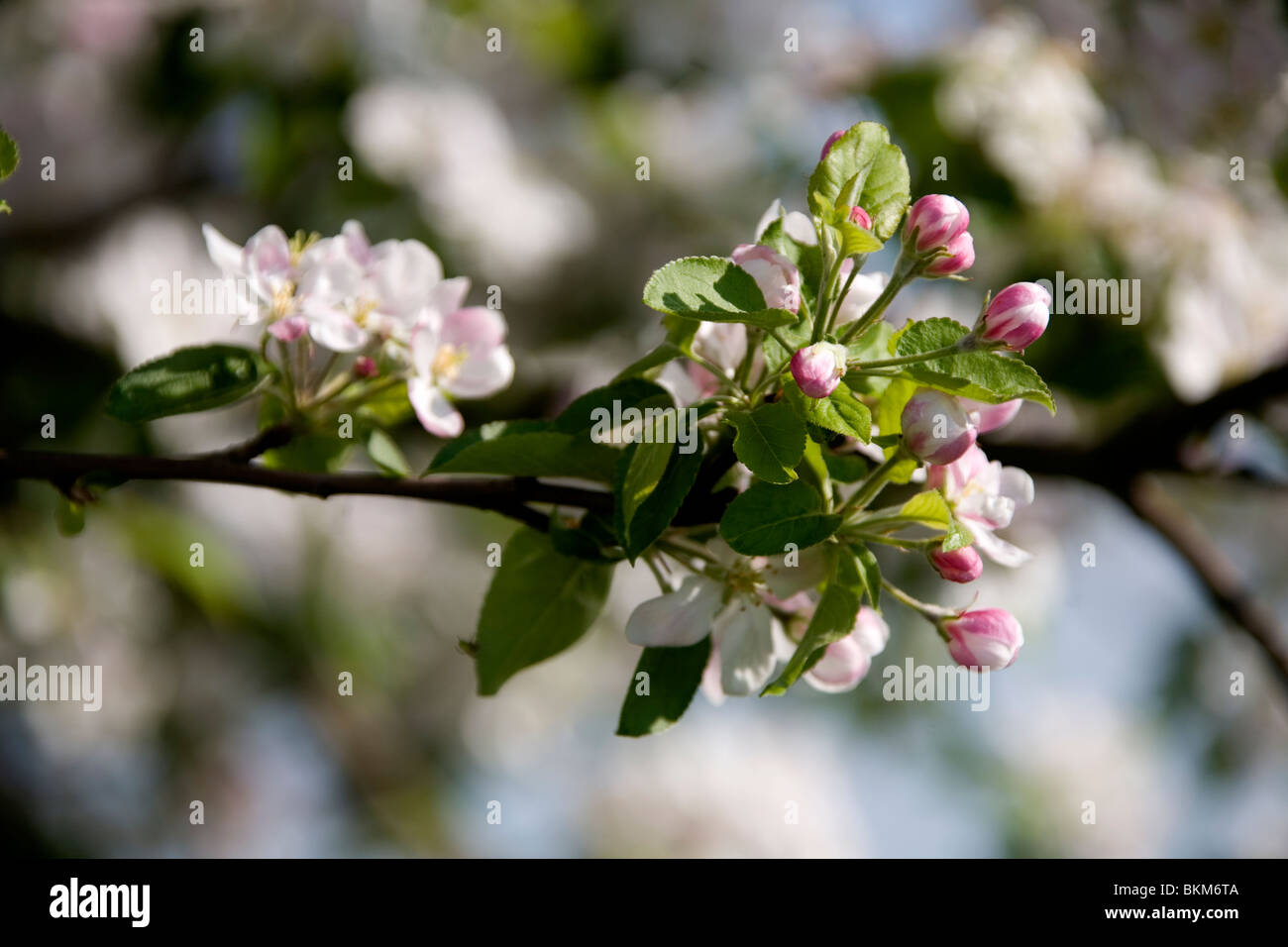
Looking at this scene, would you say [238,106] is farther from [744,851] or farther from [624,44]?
[744,851]

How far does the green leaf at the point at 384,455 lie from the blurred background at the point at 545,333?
0.77 meters

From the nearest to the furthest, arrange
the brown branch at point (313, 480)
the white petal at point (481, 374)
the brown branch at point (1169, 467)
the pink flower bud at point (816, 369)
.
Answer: the pink flower bud at point (816, 369) → the brown branch at point (313, 480) → the white petal at point (481, 374) → the brown branch at point (1169, 467)

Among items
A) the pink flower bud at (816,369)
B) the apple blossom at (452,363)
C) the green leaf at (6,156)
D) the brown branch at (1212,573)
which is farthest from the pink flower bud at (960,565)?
the brown branch at (1212,573)

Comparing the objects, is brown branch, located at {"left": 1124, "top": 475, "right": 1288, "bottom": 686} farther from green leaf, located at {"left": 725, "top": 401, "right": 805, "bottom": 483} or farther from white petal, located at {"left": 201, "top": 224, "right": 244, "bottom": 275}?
white petal, located at {"left": 201, "top": 224, "right": 244, "bottom": 275}

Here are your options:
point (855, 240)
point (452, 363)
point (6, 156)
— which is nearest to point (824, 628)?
point (855, 240)

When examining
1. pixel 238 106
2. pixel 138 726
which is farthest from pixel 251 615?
pixel 238 106

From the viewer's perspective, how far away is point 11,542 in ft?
6.75

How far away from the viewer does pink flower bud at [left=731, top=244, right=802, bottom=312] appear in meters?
0.61

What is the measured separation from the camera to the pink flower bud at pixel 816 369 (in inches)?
21.9

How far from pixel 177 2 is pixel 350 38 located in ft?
1.19

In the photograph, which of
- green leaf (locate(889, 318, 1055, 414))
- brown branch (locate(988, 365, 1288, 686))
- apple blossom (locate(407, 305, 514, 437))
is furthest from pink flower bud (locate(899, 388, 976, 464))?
brown branch (locate(988, 365, 1288, 686))

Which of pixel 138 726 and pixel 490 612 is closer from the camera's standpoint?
pixel 490 612

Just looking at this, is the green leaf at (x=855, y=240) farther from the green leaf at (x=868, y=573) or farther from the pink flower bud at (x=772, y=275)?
the green leaf at (x=868, y=573)

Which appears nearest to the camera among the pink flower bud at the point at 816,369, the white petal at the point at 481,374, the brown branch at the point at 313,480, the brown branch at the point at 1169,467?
the pink flower bud at the point at 816,369
